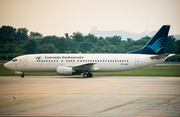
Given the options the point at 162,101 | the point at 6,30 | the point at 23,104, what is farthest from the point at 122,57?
the point at 6,30

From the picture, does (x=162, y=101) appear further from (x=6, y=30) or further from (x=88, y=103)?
(x=6, y=30)

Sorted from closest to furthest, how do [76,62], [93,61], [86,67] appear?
[86,67] < [76,62] < [93,61]

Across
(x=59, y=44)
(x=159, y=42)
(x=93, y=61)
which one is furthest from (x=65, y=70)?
(x=59, y=44)

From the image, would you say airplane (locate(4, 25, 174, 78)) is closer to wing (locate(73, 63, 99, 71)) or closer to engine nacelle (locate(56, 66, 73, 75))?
wing (locate(73, 63, 99, 71))

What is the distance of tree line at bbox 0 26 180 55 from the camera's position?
86562 millimetres

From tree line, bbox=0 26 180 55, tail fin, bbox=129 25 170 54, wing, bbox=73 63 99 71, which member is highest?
tree line, bbox=0 26 180 55

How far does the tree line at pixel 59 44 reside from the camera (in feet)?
284

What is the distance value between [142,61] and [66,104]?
22374 millimetres

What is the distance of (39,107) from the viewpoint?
12953 mm

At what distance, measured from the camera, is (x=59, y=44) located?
103375mm

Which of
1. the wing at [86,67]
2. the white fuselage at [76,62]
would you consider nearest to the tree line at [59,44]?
the white fuselage at [76,62]

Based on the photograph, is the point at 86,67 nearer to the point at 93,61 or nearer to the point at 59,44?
the point at 93,61

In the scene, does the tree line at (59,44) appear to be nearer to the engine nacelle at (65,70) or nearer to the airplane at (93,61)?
the airplane at (93,61)

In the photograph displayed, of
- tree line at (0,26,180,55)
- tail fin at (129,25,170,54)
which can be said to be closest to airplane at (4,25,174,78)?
tail fin at (129,25,170,54)
